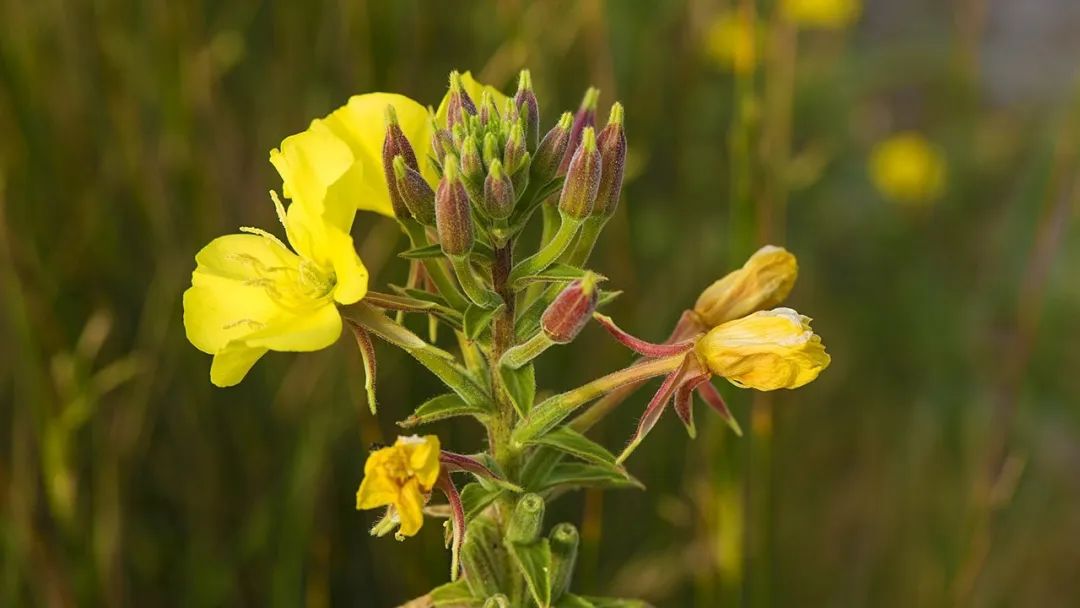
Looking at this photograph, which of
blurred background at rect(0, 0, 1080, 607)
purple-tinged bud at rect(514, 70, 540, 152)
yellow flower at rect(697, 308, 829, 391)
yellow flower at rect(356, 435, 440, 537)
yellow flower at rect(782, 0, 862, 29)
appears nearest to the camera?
yellow flower at rect(356, 435, 440, 537)

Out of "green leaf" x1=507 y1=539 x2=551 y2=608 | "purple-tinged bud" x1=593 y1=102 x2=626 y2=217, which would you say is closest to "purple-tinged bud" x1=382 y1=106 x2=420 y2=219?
"purple-tinged bud" x1=593 y1=102 x2=626 y2=217

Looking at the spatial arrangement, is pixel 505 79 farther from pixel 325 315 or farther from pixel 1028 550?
pixel 1028 550

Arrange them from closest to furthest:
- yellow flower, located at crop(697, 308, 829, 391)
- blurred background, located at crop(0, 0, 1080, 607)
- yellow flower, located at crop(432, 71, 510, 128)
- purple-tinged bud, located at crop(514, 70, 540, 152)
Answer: yellow flower, located at crop(697, 308, 829, 391)
purple-tinged bud, located at crop(514, 70, 540, 152)
yellow flower, located at crop(432, 71, 510, 128)
blurred background, located at crop(0, 0, 1080, 607)

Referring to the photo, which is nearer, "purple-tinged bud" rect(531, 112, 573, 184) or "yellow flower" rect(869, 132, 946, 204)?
"purple-tinged bud" rect(531, 112, 573, 184)

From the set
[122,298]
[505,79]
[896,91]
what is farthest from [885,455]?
[896,91]

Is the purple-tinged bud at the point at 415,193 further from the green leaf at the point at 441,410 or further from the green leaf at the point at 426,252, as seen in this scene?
the green leaf at the point at 441,410

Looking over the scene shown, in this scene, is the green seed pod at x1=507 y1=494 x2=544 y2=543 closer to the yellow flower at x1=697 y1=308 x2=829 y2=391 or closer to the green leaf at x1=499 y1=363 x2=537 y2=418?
the green leaf at x1=499 y1=363 x2=537 y2=418

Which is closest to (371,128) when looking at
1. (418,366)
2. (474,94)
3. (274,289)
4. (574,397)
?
(474,94)
